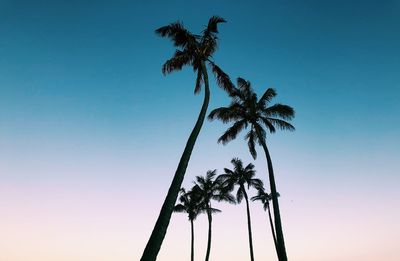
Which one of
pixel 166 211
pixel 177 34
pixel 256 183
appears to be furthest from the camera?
pixel 256 183

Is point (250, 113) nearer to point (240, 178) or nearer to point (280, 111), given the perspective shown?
point (280, 111)

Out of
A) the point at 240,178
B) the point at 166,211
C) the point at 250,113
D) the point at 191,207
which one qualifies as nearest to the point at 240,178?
the point at 240,178

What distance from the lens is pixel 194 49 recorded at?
1719cm

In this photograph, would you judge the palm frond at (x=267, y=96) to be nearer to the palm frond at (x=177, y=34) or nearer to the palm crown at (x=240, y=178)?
the palm frond at (x=177, y=34)

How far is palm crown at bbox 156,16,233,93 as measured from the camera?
17125 millimetres

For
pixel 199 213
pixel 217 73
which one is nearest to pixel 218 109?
pixel 217 73

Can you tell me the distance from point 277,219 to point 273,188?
7.00 feet

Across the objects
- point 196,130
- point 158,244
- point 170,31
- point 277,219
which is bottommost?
point 158,244

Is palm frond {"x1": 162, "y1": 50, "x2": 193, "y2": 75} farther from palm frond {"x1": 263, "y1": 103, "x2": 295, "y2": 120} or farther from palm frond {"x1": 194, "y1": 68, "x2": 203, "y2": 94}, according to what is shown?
palm frond {"x1": 263, "y1": 103, "x2": 295, "y2": 120}

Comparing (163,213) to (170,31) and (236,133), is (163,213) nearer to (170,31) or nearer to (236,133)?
(170,31)

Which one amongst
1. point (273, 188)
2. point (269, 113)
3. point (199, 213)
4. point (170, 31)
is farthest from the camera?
point (199, 213)

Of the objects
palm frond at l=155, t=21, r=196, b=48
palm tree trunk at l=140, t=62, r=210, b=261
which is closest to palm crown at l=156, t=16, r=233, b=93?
palm frond at l=155, t=21, r=196, b=48

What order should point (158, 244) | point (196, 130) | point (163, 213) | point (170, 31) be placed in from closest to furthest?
point (158, 244) < point (163, 213) < point (196, 130) < point (170, 31)

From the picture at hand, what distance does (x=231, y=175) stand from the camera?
40.4 metres
